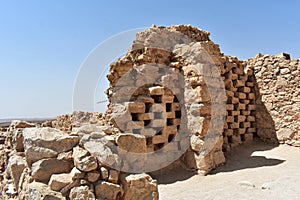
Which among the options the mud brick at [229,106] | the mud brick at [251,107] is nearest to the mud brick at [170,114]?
the mud brick at [229,106]

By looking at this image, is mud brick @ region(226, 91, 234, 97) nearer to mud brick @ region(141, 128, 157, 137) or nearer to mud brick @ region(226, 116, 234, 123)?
mud brick @ region(226, 116, 234, 123)

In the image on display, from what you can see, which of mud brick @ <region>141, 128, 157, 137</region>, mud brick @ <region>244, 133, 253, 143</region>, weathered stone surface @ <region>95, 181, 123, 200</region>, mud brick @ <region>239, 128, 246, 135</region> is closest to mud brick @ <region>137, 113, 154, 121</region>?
mud brick @ <region>141, 128, 157, 137</region>

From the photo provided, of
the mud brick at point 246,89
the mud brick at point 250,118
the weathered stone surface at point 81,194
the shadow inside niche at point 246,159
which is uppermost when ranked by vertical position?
the mud brick at point 246,89

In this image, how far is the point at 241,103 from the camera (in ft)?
25.8

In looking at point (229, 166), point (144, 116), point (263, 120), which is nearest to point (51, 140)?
point (144, 116)

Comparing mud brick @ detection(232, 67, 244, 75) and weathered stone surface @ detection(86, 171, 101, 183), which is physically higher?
mud brick @ detection(232, 67, 244, 75)

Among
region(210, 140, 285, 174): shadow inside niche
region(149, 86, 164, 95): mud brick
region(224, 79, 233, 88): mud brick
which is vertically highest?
region(224, 79, 233, 88): mud brick

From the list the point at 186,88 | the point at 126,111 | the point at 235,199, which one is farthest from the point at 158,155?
the point at 235,199

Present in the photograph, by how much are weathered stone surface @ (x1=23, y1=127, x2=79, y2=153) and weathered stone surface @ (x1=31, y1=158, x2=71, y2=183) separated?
17 centimetres

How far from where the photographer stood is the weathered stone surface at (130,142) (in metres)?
3.07

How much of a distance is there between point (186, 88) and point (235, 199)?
10.2 ft

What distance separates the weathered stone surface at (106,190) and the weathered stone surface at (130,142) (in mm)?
588

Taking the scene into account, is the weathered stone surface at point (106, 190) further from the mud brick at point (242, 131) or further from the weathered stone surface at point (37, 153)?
the mud brick at point (242, 131)

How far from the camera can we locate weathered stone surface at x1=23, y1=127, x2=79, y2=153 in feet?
9.29
